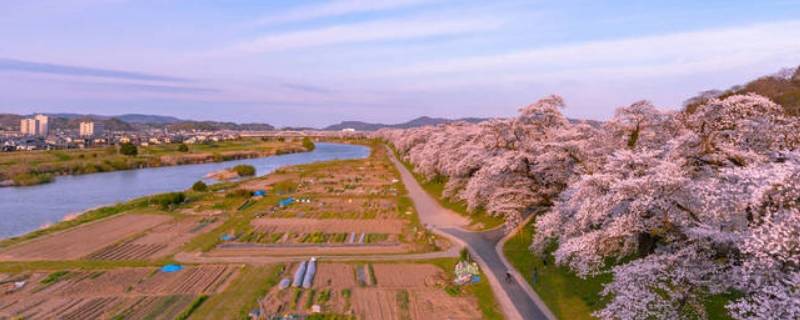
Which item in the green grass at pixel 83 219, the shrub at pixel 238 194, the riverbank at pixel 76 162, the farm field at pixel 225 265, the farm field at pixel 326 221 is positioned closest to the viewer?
the farm field at pixel 225 265

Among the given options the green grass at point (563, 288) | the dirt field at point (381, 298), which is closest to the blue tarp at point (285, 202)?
the dirt field at point (381, 298)

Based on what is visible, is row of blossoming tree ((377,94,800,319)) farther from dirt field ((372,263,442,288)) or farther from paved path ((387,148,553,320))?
dirt field ((372,263,442,288))

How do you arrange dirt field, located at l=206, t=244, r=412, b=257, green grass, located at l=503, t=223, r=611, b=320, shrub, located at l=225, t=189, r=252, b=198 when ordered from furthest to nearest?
shrub, located at l=225, t=189, r=252, b=198 → dirt field, located at l=206, t=244, r=412, b=257 → green grass, located at l=503, t=223, r=611, b=320

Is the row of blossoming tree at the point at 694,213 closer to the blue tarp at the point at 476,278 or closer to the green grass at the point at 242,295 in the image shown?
the blue tarp at the point at 476,278

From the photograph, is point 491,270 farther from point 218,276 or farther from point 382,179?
point 382,179

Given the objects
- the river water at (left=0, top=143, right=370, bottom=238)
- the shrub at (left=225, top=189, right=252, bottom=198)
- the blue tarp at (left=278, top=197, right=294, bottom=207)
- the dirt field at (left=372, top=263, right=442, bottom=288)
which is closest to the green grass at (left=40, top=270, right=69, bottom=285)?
the river water at (left=0, top=143, right=370, bottom=238)

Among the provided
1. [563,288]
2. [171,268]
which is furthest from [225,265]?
[563,288]
